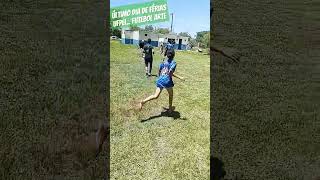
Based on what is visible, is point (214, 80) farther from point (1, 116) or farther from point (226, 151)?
point (1, 116)

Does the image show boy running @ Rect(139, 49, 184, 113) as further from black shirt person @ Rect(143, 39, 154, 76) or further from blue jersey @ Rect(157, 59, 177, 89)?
black shirt person @ Rect(143, 39, 154, 76)

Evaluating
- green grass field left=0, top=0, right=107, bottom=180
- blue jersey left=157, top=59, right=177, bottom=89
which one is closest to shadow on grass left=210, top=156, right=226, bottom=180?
blue jersey left=157, top=59, right=177, bottom=89

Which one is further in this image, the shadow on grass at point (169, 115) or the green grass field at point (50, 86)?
the shadow on grass at point (169, 115)

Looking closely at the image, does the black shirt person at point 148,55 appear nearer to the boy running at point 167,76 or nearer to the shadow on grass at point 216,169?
the boy running at point 167,76

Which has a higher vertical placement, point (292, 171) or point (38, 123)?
point (38, 123)

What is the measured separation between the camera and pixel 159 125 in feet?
14.1

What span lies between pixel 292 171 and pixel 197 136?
1.10 meters

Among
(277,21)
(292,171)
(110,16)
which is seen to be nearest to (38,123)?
(110,16)

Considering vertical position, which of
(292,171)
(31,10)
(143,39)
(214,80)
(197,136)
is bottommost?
(292,171)

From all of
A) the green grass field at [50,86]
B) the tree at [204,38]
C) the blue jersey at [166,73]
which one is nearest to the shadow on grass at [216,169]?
the blue jersey at [166,73]

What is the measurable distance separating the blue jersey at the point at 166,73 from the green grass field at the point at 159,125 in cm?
11

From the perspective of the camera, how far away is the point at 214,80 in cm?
540

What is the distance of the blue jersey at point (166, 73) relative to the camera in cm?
401

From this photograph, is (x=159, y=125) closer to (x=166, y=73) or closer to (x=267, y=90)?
(x=166, y=73)
